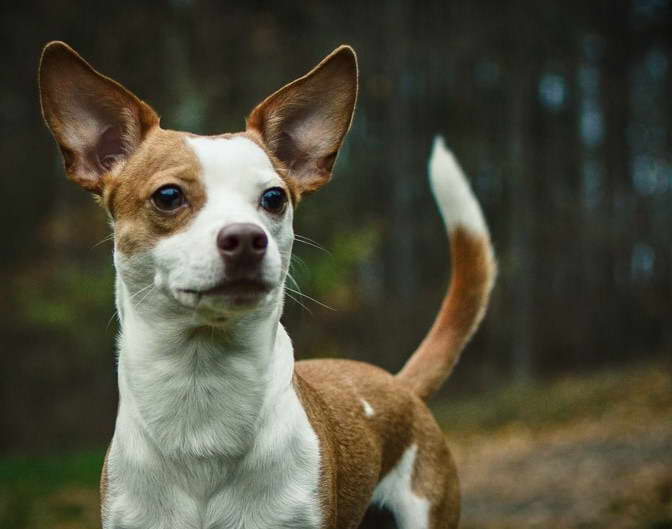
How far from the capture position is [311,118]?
3611mm

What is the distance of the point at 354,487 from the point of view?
11.4 feet

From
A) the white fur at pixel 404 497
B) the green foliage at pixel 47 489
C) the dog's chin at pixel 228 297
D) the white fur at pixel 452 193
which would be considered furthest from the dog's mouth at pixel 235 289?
the green foliage at pixel 47 489

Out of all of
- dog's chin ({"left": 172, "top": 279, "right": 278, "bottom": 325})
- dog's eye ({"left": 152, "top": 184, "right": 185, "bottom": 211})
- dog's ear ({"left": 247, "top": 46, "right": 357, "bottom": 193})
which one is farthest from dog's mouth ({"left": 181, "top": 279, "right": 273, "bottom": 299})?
dog's ear ({"left": 247, "top": 46, "right": 357, "bottom": 193})

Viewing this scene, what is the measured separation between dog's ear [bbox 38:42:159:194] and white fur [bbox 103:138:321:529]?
1.46 feet

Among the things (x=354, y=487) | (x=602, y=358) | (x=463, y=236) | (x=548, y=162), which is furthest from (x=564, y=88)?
(x=354, y=487)

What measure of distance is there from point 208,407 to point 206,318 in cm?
34

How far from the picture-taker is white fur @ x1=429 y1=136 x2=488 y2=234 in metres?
4.41

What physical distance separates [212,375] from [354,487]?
0.82 m

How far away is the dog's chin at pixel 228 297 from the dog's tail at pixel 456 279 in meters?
1.64

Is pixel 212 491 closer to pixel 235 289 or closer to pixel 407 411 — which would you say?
pixel 235 289

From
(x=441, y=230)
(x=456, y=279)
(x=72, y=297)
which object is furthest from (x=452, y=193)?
(x=441, y=230)

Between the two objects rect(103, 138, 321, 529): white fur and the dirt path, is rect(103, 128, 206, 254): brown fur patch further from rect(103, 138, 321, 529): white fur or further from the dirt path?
the dirt path

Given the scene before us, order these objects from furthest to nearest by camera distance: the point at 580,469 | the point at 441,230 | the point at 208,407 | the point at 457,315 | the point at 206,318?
the point at 441,230 → the point at 580,469 → the point at 457,315 → the point at 208,407 → the point at 206,318

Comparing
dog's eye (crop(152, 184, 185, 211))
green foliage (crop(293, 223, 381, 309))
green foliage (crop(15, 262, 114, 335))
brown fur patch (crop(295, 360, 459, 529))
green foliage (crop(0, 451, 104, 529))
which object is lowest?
green foliage (crop(0, 451, 104, 529))
